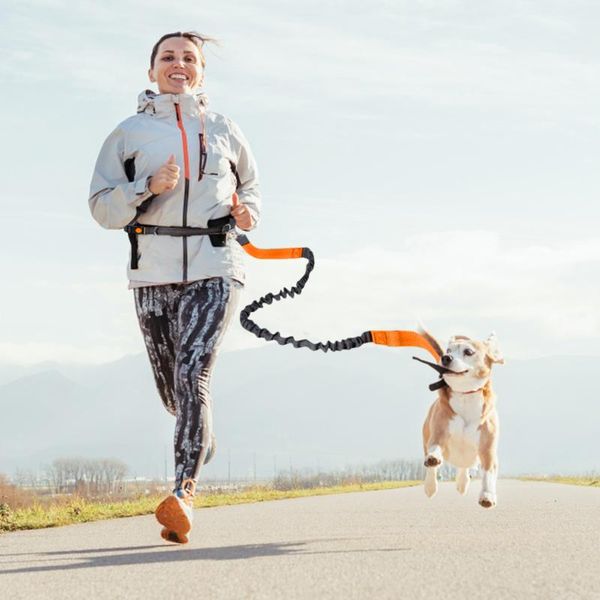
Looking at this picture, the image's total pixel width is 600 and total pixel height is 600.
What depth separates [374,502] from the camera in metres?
11.5

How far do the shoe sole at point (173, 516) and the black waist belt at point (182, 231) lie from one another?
155cm

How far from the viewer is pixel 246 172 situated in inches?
298

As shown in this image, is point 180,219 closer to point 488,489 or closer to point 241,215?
point 241,215

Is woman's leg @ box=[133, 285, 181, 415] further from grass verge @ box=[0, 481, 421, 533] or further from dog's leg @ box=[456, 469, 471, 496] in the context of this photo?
grass verge @ box=[0, 481, 421, 533]

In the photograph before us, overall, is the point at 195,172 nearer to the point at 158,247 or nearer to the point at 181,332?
the point at 158,247

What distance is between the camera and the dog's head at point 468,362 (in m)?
7.13

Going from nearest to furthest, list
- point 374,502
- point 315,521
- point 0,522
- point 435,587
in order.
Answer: point 435,587 < point 315,521 < point 0,522 < point 374,502

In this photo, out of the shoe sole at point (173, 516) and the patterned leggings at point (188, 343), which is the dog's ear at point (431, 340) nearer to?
the patterned leggings at point (188, 343)

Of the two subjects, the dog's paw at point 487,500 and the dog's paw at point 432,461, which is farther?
the dog's paw at point 432,461

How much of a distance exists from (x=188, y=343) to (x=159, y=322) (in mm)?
358

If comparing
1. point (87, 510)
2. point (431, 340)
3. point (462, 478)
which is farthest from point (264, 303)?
point (87, 510)

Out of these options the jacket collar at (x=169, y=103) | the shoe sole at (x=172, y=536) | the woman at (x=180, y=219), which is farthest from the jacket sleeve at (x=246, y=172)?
the shoe sole at (x=172, y=536)

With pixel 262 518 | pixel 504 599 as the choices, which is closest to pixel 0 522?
pixel 262 518

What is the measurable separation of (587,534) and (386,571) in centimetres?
228
